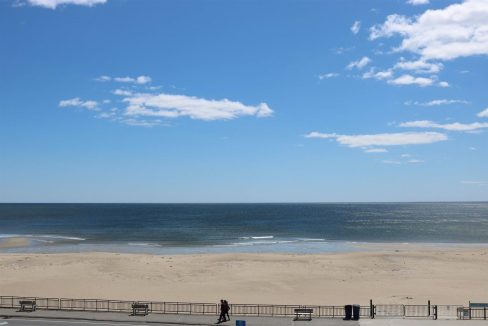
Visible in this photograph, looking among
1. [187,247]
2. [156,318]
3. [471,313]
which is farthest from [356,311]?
A: [187,247]

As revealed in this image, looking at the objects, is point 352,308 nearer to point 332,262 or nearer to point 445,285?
Result: point 445,285

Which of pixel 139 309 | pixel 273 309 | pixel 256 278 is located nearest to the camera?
pixel 139 309

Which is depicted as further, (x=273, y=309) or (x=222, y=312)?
(x=273, y=309)

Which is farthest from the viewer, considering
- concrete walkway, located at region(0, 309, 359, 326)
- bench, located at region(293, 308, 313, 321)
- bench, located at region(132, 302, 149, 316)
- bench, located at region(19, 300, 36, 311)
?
bench, located at region(19, 300, 36, 311)

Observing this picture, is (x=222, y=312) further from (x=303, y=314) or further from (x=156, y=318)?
(x=303, y=314)

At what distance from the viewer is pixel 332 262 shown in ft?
167

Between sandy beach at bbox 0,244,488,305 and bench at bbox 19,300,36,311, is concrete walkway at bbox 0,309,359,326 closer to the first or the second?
bench at bbox 19,300,36,311

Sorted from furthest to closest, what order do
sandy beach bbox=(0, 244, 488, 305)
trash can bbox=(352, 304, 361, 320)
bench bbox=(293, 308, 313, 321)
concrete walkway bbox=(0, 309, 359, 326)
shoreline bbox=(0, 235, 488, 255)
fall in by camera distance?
shoreline bbox=(0, 235, 488, 255)
sandy beach bbox=(0, 244, 488, 305)
bench bbox=(293, 308, 313, 321)
trash can bbox=(352, 304, 361, 320)
concrete walkway bbox=(0, 309, 359, 326)

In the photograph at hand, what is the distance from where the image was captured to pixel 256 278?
134 ft

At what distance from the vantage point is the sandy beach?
33.8m

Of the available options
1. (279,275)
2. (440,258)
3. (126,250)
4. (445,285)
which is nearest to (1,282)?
(279,275)

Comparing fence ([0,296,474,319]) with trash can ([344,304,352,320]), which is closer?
trash can ([344,304,352,320])

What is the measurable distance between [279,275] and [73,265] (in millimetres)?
21482

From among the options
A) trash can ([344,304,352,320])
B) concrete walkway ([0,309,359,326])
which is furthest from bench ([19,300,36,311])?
trash can ([344,304,352,320])
